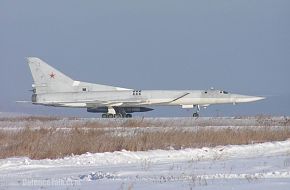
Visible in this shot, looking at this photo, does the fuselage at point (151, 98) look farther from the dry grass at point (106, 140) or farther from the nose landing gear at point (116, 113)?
the dry grass at point (106, 140)

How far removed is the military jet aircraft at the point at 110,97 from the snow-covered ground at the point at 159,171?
25295 mm

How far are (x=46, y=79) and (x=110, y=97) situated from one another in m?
5.82

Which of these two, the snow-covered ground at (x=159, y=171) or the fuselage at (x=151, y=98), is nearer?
the snow-covered ground at (x=159, y=171)

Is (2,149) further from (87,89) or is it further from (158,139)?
(87,89)

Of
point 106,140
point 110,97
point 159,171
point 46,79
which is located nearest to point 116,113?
point 110,97

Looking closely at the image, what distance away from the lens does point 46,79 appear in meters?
44.7

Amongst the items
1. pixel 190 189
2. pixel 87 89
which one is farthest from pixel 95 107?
pixel 190 189

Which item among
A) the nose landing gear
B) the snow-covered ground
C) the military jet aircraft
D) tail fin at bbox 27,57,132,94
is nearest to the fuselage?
the military jet aircraft

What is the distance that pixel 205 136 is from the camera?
19672 millimetres

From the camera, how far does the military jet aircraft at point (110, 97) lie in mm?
41969

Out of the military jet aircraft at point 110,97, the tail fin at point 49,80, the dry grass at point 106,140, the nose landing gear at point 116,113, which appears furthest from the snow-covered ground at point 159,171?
the tail fin at point 49,80

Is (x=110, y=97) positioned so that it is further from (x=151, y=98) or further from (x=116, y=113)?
(x=151, y=98)

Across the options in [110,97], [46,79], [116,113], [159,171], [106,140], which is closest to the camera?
[159,171]

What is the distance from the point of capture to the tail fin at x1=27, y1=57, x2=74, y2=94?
1754 inches
